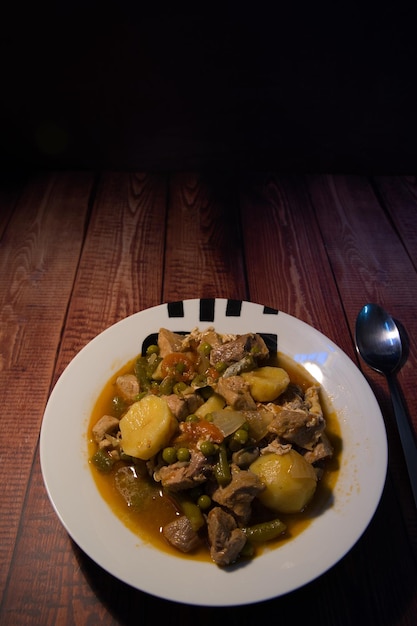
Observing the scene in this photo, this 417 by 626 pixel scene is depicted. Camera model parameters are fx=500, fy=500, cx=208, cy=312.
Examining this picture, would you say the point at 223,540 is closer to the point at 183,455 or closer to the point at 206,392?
the point at 183,455

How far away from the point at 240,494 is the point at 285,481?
19 cm

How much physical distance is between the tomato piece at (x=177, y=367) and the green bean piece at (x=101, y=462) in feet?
1.57

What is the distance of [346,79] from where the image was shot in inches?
149

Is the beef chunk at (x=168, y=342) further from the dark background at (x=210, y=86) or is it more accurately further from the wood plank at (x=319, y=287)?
the dark background at (x=210, y=86)

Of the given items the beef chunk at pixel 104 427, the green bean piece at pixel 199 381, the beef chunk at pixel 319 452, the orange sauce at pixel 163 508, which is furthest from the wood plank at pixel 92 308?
the beef chunk at pixel 319 452

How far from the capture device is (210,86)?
380 centimetres

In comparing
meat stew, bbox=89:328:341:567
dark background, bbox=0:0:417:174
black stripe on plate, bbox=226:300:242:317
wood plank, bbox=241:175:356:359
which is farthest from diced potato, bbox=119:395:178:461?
dark background, bbox=0:0:417:174

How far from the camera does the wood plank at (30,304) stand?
240 centimetres

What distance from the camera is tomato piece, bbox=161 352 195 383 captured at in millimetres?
2412

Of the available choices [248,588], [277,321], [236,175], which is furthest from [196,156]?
[248,588]

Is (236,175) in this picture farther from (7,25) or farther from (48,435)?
(48,435)

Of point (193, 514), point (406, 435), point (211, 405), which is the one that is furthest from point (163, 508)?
point (406, 435)

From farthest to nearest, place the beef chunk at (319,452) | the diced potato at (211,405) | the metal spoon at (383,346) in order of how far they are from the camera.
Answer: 1. the metal spoon at (383,346)
2. the diced potato at (211,405)
3. the beef chunk at (319,452)

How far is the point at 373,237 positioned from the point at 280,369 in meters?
1.78
